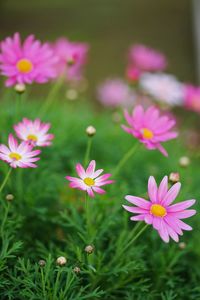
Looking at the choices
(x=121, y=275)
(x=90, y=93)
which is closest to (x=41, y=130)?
(x=121, y=275)

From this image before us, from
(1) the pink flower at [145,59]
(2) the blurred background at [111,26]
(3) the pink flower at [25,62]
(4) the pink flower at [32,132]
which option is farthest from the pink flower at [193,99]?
(2) the blurred background at [111,26]

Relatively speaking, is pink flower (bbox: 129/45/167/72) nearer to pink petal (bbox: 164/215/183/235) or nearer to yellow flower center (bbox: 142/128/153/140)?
yellow flower center (bbox: 142/128/153/140)

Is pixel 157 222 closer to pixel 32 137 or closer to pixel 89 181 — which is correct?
pixel 89 181

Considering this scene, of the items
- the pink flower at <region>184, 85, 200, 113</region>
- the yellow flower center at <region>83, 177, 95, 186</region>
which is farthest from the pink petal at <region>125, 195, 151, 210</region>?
the pink flower at <region>184, 85, 200, 113</region>

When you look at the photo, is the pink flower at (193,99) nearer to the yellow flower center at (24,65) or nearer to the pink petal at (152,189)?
the yellow flower center at (24,65)

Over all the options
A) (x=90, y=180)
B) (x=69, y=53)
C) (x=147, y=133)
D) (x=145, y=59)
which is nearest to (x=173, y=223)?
(x=90, y=180)

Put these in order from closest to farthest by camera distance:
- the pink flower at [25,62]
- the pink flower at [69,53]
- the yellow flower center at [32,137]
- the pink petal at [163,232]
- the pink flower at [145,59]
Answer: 1. the pink petal at [163,232]
2. the yellow flower center at [32,137]
3. the pink flower at [25,62]
4. the pink flower at [69,53]
5. the pink flower at [145,59]

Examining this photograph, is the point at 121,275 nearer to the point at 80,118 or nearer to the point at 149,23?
the point at 80,118
